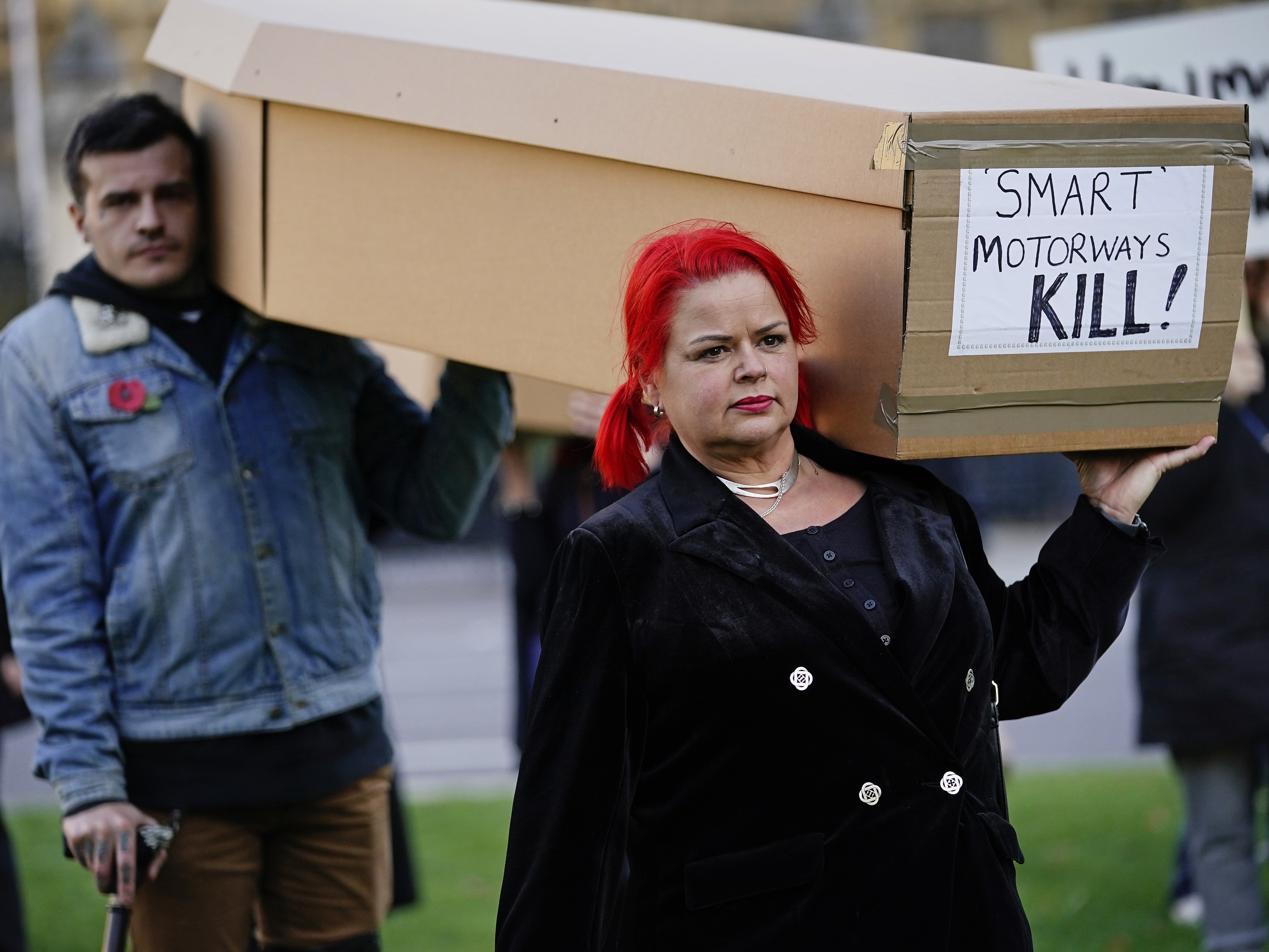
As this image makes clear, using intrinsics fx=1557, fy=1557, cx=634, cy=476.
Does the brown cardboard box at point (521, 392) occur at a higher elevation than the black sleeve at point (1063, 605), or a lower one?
higher

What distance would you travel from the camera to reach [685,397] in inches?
86.7

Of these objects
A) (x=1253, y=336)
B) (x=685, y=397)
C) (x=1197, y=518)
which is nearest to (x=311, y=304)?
(x=685, y=397)

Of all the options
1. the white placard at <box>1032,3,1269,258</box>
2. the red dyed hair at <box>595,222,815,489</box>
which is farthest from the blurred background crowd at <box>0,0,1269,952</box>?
the red dyed hair at <box>595,222,815,489</box>

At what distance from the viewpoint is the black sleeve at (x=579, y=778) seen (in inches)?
85.0

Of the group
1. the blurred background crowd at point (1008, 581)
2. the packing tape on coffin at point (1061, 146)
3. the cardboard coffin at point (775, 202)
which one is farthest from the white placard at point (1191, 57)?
the packing tape on coffin at point (1061, 146)

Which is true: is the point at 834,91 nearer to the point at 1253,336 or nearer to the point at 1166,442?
the point at 1166,442

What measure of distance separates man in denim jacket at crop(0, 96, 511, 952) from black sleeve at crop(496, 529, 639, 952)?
1027mm

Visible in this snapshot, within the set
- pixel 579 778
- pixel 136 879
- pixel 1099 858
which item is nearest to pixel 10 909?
pixel 136 879

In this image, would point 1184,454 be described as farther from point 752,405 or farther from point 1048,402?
point 752,405

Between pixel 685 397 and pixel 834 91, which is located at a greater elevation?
pixel 834 91

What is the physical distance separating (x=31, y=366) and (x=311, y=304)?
57 cm

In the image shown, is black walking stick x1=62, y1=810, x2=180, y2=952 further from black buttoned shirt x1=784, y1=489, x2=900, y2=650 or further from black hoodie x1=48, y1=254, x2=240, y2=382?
black buttoned shirt x1=784, y1=489, x2=900, y2=650

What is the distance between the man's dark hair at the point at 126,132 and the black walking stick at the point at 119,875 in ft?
4.15

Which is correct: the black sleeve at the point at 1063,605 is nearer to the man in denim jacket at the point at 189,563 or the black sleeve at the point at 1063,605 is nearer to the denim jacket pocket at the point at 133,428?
the man in denim jacket at the point at 189,563
